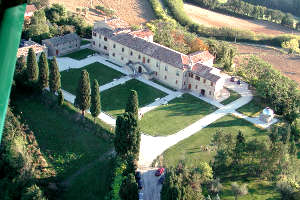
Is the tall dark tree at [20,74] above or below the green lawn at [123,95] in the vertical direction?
above

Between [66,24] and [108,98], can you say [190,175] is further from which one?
[66,24]

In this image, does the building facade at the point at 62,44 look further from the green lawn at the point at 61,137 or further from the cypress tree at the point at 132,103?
the cypress tree at the point at 132,103

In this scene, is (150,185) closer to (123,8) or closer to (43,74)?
(43,74)

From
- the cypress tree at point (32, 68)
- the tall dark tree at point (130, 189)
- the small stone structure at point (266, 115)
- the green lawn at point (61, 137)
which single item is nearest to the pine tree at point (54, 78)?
the cypress tree at point (32, 68)

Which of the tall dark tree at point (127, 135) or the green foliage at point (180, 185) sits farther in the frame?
the tall dark tree at point (127, 135)

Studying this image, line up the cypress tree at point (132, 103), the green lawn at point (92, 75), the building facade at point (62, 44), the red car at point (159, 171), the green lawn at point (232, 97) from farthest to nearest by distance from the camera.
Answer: the building facade at point (62, 44)
the green lawn at point (92, 75)
the green lawn at point (232, 97)
the cypress tree at point (132, 103)
the red car at point (159, 171)

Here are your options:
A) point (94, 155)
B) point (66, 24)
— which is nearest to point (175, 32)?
point (66, 24)

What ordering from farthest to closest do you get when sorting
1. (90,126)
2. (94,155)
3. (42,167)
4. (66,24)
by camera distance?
(66,24), (90,126), (94,155), (42,167)

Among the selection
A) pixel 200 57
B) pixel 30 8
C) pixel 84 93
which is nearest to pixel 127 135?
pixel 84 93
